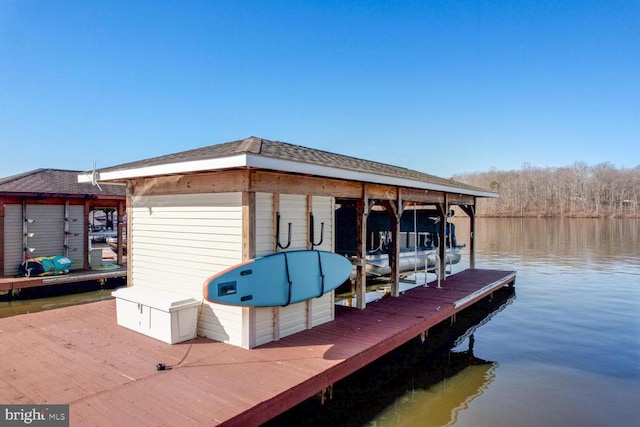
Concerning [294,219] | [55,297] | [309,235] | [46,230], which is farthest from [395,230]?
[46,230]

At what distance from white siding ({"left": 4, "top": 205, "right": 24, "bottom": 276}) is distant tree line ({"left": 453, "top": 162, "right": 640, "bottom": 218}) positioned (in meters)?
54.7

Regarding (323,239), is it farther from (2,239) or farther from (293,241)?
(2,239)

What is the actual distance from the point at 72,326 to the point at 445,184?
7631 mm

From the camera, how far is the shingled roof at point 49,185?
10352 millimetres

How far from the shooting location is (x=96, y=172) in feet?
20.7

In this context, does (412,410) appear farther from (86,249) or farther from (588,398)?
(86,249)

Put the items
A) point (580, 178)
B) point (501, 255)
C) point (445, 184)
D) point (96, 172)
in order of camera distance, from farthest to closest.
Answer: point (580, 178) < point (501, 255) < point (445, 184) < point (96, 172)

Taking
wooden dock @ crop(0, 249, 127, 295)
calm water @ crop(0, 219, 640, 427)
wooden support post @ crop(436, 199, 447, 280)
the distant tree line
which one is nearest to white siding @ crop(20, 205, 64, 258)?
wooden dock @ crop(0, 249, 127, 295)


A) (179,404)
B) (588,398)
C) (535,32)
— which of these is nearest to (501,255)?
(535,32)

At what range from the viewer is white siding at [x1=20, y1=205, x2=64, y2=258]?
419 inches

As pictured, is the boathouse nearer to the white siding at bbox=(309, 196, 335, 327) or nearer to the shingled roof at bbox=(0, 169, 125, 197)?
the shingled roof at bbox=(0, 169, 125, 197)

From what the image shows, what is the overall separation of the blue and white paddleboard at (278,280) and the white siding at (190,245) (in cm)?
30

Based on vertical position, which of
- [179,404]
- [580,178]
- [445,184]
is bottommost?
[179,404]

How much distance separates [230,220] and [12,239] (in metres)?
8.78
